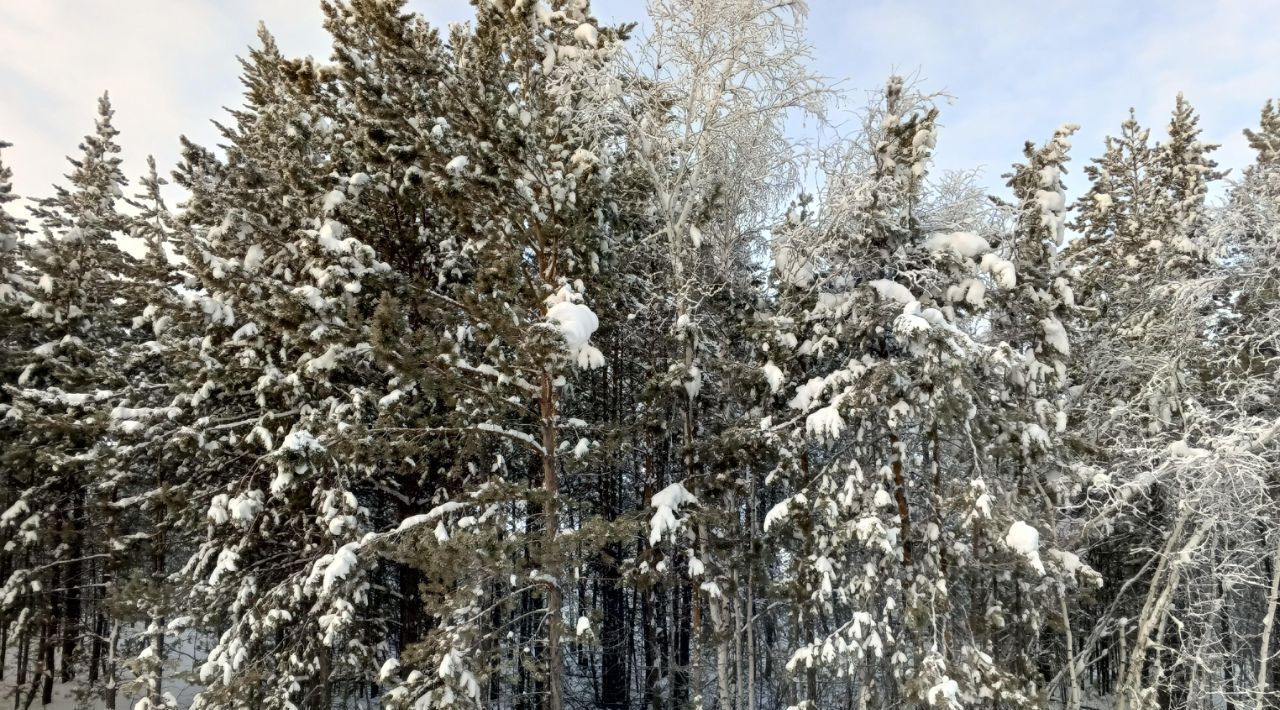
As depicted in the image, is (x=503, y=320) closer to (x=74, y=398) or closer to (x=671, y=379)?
(x=671, y=379)

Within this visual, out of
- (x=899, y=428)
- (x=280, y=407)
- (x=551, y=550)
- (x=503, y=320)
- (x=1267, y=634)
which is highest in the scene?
(x=503, y=320)

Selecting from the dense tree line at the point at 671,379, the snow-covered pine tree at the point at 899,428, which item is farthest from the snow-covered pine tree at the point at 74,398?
the snow-covered pine tree at the point at 899,428

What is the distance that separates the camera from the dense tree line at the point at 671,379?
8086 millimetres

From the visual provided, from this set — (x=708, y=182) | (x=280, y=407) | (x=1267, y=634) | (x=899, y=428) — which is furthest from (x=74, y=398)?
(x=1267, y=634)

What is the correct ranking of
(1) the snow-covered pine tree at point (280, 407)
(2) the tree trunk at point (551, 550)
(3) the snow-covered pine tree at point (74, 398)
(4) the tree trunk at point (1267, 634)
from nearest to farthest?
(2) the tree trunk at point (551, 550) < (4) the tree trunk at point (1267, 634) < (1) the snow-covered pine tree at point (280, 407) < (3) the snow-covered pine tree at point (74, 398)

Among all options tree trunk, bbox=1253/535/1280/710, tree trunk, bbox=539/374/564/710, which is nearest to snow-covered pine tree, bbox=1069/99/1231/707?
tree trunk, bbox=1253/535/1280/710

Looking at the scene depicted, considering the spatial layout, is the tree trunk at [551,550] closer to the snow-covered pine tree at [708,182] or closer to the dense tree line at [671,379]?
the dense tree line at [671,379]

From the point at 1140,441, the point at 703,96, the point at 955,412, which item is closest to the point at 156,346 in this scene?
the point at 703,96

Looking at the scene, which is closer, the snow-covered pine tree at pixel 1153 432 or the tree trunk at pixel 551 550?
A: the tree trunk at pixel 551 550

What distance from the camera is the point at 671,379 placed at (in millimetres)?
9062

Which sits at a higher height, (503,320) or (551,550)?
(503,320)

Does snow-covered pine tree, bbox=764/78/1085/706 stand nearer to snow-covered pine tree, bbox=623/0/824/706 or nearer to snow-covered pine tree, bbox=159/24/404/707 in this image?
snow-covered pine tree, bbox=623/0/824/706

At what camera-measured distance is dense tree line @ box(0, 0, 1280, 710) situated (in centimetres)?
809

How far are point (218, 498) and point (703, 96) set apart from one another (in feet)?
32.4
